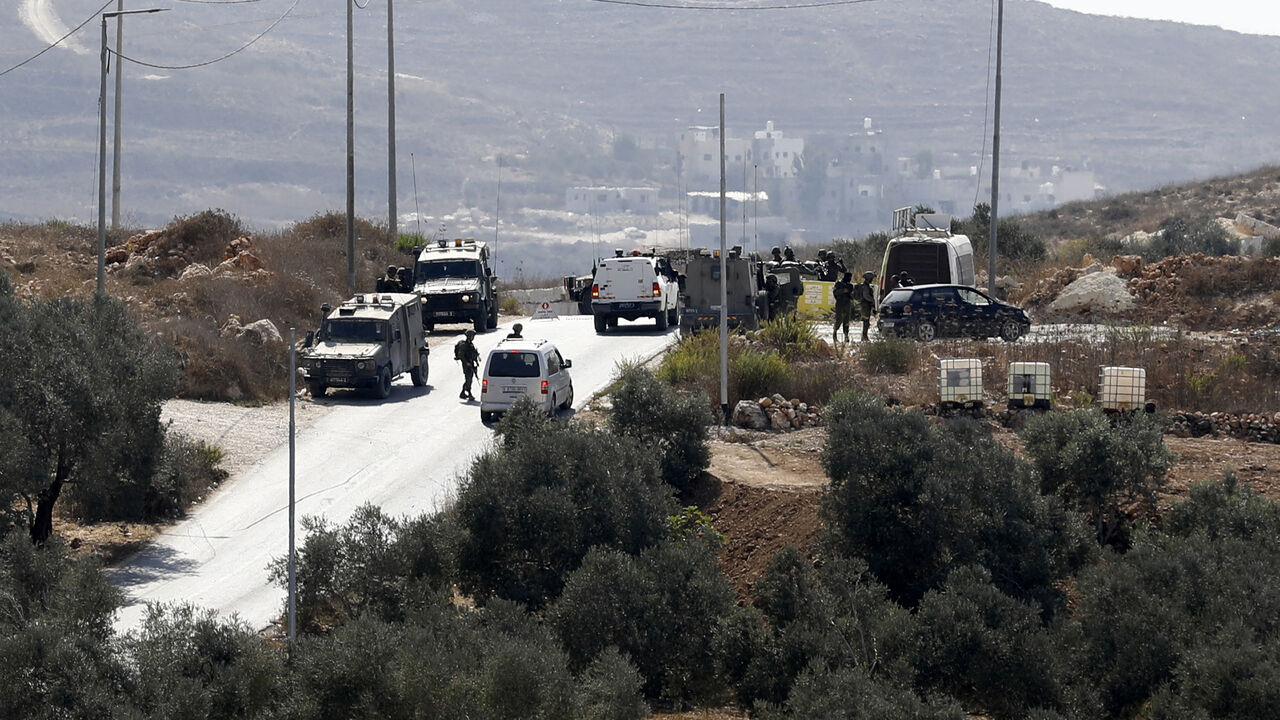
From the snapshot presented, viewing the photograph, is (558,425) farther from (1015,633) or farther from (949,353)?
(949,353)

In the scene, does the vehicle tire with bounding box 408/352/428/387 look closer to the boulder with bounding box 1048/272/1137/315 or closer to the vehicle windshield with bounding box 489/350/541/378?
the vehicle windshield with bounding box 489/350/541/378

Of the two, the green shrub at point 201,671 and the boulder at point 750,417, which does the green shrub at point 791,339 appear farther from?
the green shrub at point 201,671

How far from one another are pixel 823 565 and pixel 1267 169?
75.4 meters

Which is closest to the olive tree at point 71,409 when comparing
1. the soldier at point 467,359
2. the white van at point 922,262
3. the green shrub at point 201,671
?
the green shrub at point 201,671

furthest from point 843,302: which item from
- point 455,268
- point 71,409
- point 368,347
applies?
point 71,409

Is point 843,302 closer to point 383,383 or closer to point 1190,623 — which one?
point 383,383

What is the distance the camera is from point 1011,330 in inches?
1288

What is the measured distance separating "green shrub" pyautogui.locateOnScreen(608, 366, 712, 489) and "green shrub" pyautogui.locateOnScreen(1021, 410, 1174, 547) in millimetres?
4946

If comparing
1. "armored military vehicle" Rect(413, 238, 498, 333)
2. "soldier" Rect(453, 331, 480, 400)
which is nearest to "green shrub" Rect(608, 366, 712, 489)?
"soldier" Rect(453, 331, 480, 400)

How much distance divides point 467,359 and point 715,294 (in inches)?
292

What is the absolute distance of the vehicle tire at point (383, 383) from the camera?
29.1 m

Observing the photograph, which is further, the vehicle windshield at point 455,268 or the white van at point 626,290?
the vehicle windshield at point 455,268

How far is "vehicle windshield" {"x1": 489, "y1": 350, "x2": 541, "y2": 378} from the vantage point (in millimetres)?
26094

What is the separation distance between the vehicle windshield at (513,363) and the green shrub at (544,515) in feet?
24.7
